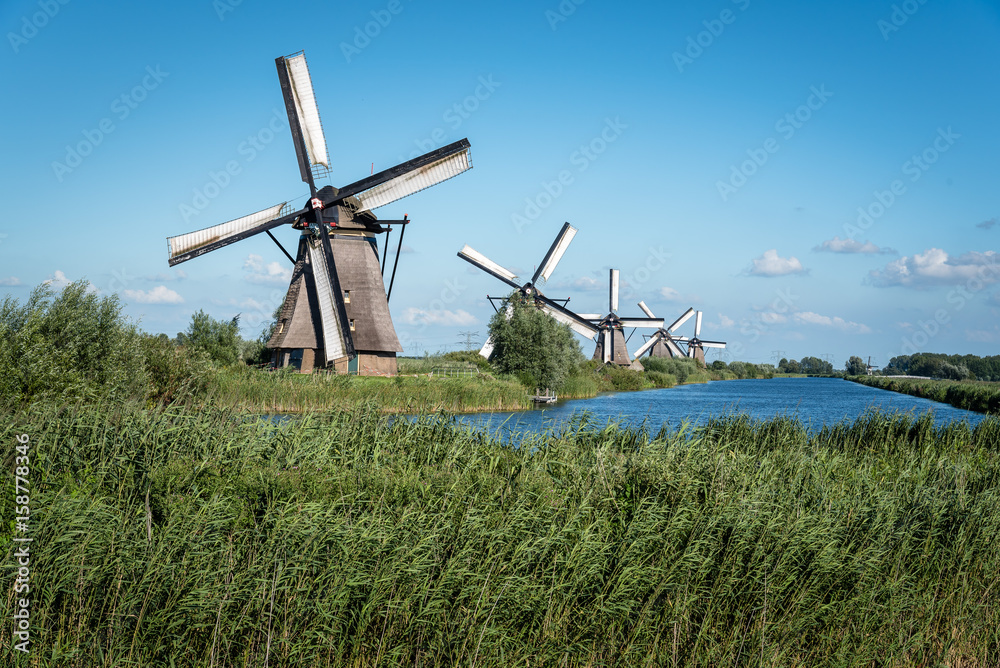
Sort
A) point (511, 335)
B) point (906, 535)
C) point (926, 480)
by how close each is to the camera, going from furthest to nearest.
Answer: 1. point (511, 335)
2. point (926, 480)
3. point (906, 535)

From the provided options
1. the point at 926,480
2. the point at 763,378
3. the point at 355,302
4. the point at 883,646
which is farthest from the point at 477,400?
the point at 763,378

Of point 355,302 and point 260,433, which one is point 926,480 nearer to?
point 260,433

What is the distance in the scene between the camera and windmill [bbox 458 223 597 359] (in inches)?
1575

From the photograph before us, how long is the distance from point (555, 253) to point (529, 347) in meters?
11.3

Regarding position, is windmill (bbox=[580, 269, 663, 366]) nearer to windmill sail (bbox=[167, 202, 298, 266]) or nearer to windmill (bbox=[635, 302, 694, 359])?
windmill (bbox=[635, 302, 694, 359])

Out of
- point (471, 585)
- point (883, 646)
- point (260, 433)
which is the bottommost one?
point (883, 646)

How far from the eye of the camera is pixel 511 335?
31953 millimetres

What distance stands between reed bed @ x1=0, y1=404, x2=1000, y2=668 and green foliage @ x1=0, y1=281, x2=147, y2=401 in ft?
15.0

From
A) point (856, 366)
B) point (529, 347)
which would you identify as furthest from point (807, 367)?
point (529, 347)

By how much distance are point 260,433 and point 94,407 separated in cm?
Answer: 206

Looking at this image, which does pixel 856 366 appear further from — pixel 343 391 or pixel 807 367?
pixel 343 391

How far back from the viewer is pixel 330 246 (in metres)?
24.2

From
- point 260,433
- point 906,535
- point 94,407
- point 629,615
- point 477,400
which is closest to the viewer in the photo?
point 629,615

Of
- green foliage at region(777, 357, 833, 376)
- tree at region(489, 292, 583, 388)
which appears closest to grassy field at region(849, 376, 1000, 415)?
tree at region(489, 292, 583, 388)
